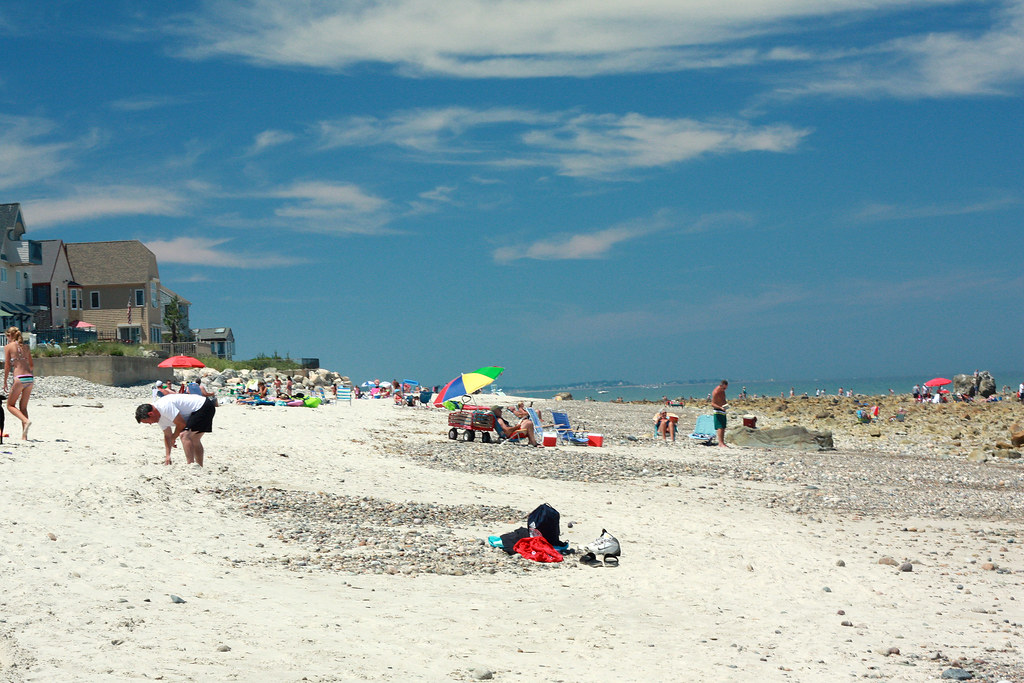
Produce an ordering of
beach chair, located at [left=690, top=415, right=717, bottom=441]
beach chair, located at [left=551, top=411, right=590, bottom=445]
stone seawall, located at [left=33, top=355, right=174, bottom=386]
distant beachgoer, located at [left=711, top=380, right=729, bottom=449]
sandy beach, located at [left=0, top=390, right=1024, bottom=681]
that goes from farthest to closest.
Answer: stone seawall, located at [left=33, top=355, right=174, bottom=386], beach chair, located at [left=690, top=415, right=717, bottom=441], beach chair, located at [left=551, top=411, right=590, bottom=445], distant beachgoer, located at [left=711, top=380, right=729, bottom=449], sandy beach, located at [left=0, top=390, right=1024, bottom=681]

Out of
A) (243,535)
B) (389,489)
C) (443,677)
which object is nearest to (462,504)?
(389,489)

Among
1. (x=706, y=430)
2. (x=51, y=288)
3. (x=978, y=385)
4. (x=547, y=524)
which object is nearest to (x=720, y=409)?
(x=706, y=430)

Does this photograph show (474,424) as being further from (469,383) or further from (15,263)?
(15,263)

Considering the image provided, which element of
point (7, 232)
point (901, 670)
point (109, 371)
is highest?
point (7, 232)

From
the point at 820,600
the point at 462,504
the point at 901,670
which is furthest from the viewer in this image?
the point at 462,504

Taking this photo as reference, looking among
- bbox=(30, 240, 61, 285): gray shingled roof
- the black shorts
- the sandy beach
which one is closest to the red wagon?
the sandy beach

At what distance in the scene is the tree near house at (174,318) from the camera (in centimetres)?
6519

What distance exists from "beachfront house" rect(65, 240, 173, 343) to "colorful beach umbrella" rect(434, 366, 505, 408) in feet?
136

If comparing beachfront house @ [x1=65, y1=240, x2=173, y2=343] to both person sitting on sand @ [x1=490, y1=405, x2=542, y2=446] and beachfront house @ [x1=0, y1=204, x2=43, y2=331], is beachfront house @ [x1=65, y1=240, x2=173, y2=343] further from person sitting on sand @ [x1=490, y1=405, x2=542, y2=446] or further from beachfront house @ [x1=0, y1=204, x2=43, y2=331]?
person sitting on sand @ [x1=490, y1=405, x2=542, y2=446]

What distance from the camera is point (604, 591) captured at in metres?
8.72

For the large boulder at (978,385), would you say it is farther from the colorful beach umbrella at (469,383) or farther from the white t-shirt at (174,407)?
the white t-shirt at (174,407)

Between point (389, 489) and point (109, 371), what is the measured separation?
25.5 metres

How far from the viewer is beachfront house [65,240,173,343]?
61219 millimetres

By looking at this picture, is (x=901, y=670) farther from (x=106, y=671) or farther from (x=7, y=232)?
(x=7, y=232)
